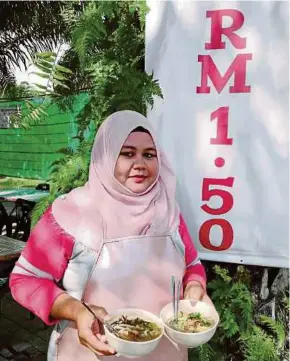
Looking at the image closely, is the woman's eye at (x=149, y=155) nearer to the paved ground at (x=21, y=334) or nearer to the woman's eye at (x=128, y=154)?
the woman's eye at (x=128, y=154)

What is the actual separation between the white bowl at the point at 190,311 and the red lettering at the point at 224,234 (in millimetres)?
601

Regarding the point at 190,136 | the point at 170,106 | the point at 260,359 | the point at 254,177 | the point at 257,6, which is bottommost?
the point at 260,359

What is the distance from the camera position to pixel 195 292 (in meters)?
1.56

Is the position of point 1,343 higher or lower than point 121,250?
lower

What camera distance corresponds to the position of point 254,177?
1977 millimetres

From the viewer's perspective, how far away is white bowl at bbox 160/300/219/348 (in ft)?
4.31

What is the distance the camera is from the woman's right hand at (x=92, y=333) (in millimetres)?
1255

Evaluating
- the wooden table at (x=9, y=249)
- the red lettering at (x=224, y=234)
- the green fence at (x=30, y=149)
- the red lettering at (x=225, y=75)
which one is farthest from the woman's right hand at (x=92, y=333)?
the green fence at (x=30, y=149)

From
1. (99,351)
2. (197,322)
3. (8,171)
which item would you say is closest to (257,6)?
(197,322)

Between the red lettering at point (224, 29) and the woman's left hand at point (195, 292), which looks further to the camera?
the red lettering at point (224, 29)

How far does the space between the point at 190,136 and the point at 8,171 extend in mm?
3147

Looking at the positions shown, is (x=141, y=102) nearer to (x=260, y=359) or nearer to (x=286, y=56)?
(x=286, y=56)

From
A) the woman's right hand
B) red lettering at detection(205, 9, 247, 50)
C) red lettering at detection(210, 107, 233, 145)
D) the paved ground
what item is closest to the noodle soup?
the woman's right hand

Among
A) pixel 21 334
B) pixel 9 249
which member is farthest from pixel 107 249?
pixel 21 334
